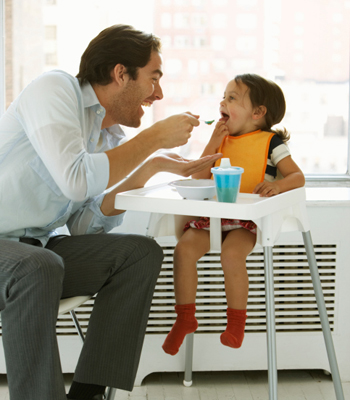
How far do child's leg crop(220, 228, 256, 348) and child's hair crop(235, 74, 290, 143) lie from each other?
0.45 meters

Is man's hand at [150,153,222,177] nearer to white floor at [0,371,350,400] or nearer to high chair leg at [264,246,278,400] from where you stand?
high chair leg at [264,246,278,400]

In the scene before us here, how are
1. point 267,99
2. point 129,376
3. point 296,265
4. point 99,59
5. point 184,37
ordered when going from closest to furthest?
point 129,376 → point 99,59 → point 267,99 → point 296,265 → point 184,37

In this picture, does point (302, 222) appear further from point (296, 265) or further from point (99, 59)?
point (99, 59)

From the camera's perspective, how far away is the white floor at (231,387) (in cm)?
192

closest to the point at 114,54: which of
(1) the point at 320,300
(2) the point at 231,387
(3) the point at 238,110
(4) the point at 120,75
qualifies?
(4) the point at 120,75

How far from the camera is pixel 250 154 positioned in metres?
1.74

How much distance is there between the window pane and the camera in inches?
89.1

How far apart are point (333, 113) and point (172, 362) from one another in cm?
136

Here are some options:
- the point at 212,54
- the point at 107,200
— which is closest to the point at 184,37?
the point at 212,54

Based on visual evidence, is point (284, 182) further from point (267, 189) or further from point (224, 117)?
point (224, 117)

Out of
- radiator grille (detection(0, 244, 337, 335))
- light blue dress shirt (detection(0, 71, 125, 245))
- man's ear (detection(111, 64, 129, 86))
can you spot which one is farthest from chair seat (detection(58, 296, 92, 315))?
man's ear (detection(111, 64, 129, 86))

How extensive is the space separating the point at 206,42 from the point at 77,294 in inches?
53.6

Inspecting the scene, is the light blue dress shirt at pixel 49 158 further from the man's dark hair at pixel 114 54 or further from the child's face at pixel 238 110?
the child's face at pixel 238 110

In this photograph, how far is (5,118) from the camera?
1550 millimetres
